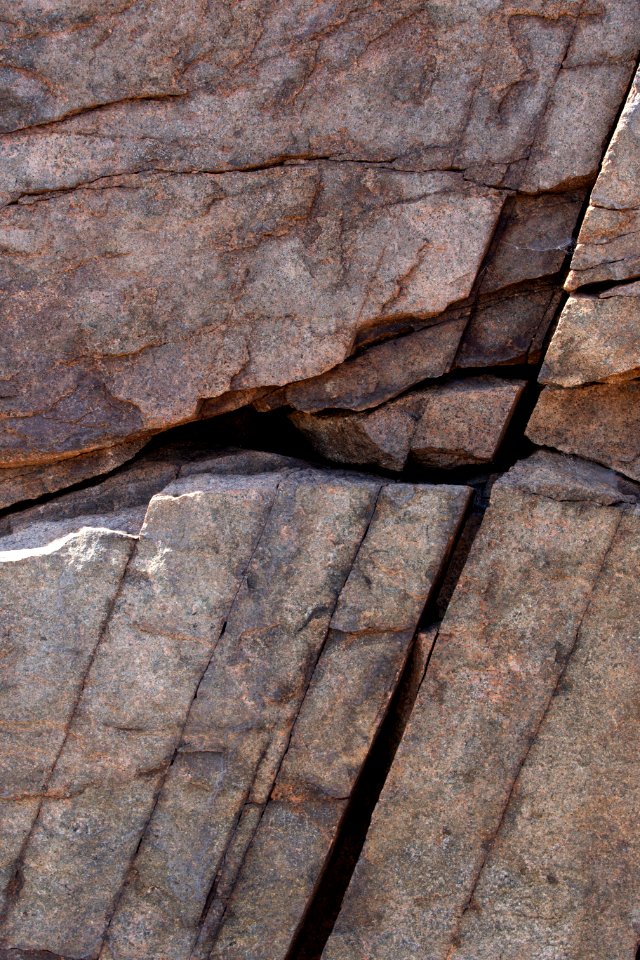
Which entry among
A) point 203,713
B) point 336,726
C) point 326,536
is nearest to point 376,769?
point 336,726

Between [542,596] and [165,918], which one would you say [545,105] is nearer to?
[542,596]

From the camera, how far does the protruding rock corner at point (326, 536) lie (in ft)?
9.78

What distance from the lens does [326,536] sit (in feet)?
10.1

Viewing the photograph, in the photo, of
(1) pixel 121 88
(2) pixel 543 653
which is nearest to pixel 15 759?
(2) pixel 543 653

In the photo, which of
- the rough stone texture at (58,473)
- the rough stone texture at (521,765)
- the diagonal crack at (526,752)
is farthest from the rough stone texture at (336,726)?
the rough stone texture at (58,473)

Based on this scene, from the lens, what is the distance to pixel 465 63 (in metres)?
3.02

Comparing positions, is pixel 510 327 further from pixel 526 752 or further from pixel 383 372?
pixel 526 752

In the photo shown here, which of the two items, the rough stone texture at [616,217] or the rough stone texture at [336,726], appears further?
the rough stone texture at [336,726]

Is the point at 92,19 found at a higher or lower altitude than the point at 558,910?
higher

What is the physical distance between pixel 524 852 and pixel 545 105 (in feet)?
7.77

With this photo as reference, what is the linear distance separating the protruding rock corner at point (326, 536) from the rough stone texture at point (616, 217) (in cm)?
1

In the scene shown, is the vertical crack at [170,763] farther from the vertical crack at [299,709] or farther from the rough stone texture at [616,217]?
the rough stone texture at [616,217]

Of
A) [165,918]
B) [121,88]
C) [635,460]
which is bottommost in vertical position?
[165,918]

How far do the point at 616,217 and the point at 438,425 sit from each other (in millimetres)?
854
